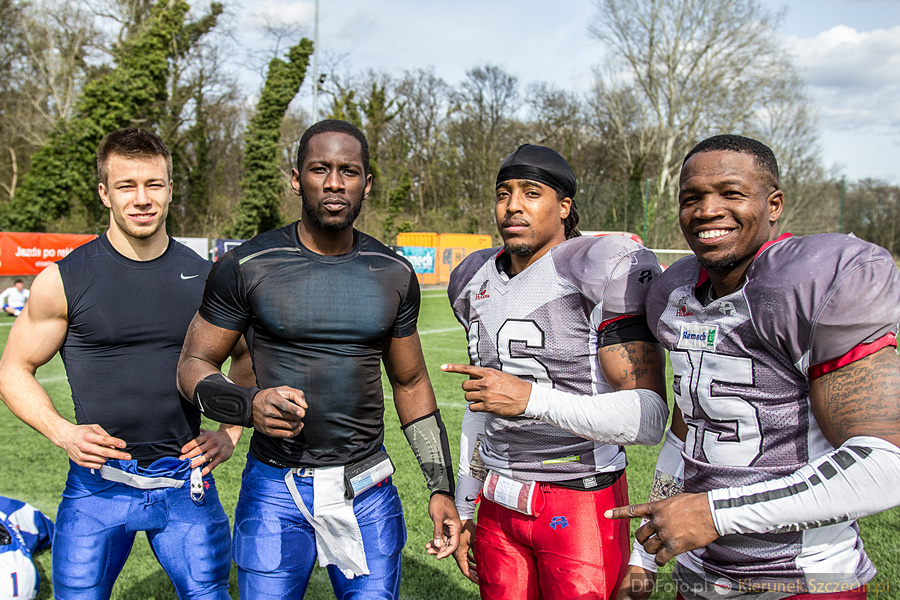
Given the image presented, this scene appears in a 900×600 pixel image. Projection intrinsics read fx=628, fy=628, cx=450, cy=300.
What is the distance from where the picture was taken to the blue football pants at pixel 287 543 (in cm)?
227

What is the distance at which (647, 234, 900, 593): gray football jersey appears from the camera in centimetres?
153

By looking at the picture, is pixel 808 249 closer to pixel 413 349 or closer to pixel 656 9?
pixel 413 349

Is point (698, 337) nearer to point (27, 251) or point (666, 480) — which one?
point (666, 480)

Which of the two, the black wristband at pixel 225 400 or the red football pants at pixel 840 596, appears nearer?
the red football pants at pixel 840 596

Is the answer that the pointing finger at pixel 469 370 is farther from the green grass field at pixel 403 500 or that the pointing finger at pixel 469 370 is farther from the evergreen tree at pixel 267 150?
the evergreen tree at pixel 267 150

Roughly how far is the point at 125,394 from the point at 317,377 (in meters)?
0.89

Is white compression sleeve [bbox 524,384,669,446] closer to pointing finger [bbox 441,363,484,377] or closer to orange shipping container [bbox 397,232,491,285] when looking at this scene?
pointing finger [bbox 441,363,484,377]

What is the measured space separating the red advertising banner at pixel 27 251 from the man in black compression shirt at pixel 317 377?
15.1 metres

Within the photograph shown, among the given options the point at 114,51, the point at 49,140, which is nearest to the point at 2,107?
the point at 49,140

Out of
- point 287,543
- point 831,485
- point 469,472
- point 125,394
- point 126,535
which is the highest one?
point 831,485

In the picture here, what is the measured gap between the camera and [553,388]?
7.32ft

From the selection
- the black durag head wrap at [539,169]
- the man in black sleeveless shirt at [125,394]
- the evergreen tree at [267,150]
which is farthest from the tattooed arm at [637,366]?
the evergreen tree at [267,150]

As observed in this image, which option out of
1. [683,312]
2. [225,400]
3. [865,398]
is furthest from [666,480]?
[225,400]

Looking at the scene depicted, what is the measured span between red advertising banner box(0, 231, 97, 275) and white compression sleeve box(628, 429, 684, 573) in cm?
1624
